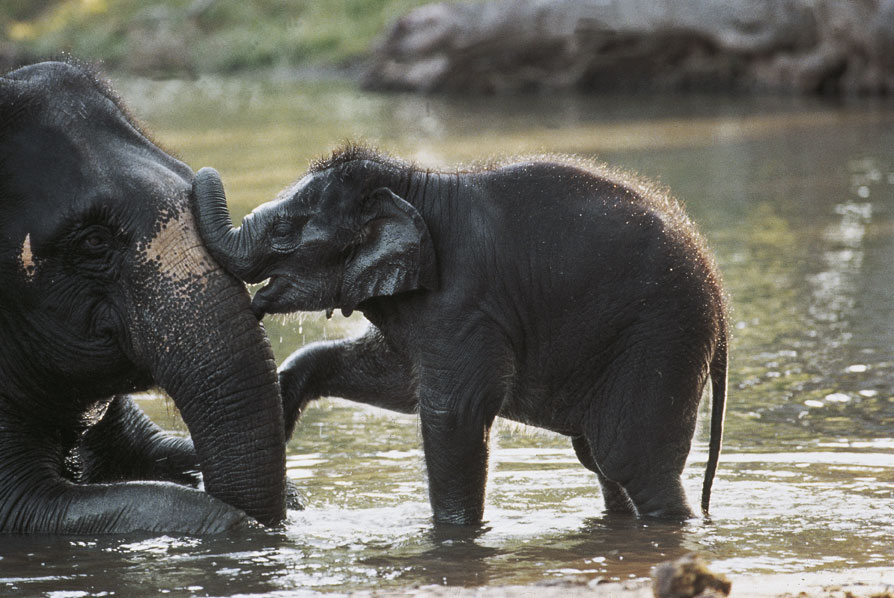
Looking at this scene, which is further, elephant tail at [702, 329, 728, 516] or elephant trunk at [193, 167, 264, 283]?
elephant tail at [702, 329, 728, 516]

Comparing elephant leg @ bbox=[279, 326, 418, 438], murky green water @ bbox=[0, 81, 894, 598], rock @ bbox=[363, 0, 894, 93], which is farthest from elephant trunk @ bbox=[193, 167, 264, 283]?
rock @ bbox=[363, 0, 894, 93]

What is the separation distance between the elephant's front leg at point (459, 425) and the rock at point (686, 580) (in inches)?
63.4

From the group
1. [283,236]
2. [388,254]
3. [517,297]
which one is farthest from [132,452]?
[517,297]

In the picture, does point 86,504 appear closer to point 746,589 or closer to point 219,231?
point 219,231

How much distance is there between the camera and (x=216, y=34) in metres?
38.2

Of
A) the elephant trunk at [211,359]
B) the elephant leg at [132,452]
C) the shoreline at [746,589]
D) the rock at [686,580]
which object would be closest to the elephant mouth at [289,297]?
the elephant trunk at [211,359]

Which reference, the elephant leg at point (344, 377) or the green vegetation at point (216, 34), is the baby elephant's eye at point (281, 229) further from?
the green vegetation at point (216, 34)

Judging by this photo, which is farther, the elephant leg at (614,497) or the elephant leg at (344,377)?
the elephant leg at (344,377)

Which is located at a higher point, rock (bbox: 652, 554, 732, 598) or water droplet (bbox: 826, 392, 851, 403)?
water droplet (bbox: 826, 392, 851, 403)

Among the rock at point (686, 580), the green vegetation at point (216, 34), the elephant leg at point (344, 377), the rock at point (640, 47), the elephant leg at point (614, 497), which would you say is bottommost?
the rock at point (686, 580)

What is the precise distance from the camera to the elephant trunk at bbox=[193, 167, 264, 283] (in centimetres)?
576

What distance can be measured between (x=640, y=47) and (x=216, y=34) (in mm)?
15559

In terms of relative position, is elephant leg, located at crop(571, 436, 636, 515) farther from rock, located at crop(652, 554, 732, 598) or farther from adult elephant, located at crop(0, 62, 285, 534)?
rock, located at crop(652, 554, 732, 598)

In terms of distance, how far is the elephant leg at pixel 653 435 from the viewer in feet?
19.9
